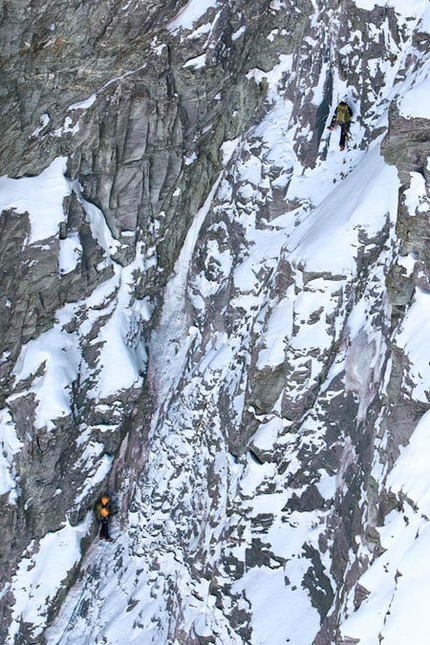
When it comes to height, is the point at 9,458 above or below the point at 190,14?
below

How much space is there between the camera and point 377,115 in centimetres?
1909

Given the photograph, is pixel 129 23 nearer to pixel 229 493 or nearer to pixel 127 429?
pixel 127 429

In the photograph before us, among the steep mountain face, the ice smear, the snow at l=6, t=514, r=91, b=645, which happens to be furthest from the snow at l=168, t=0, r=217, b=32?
the snow at l=6, t=514, r=91, b=645

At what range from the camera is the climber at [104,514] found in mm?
19922

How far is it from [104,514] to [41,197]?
7145mm

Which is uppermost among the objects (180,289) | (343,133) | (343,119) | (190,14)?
(190,14)

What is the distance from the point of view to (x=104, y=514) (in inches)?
784

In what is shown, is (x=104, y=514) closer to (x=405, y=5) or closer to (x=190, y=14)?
(x=190, y=14)

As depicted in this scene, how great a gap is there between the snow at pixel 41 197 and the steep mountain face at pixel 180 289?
49 mm

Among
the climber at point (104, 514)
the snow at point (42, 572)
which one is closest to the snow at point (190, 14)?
the climber at point (104, 514)

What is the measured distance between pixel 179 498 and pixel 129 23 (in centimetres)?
1042

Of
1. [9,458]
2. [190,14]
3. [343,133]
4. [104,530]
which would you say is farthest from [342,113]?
[104,530]

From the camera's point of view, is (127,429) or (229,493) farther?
(127,429)

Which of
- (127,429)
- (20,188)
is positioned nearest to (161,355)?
(127,429)
